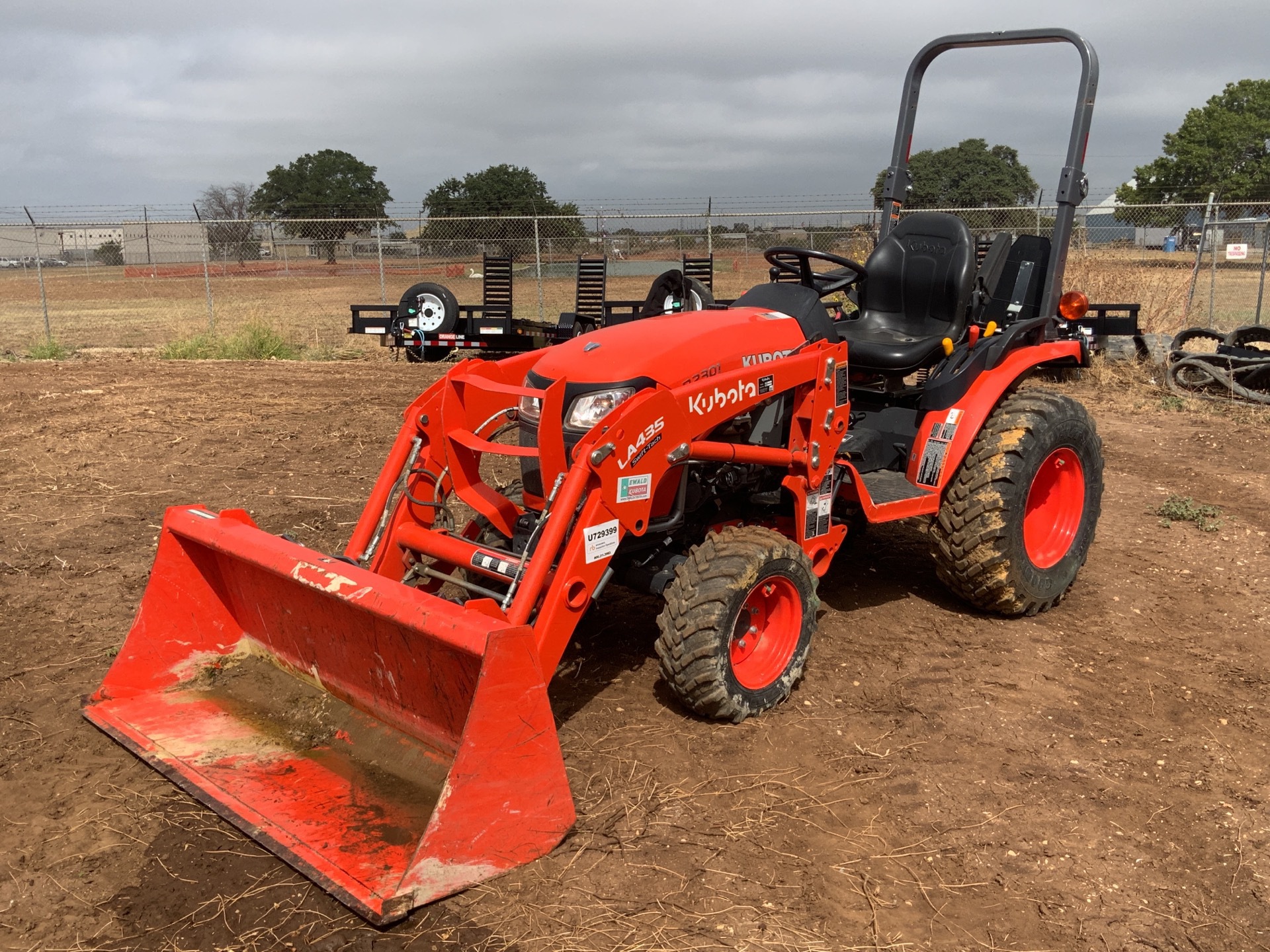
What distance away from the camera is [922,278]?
17.3 ft

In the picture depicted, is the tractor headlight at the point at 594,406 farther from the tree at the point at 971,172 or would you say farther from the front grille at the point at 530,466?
the tree at the point at 971,172

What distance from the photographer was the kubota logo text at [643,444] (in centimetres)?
356

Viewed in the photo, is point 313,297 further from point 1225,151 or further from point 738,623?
point 1225,151

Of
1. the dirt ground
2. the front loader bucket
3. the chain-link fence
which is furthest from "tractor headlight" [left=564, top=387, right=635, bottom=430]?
the chain-link fence

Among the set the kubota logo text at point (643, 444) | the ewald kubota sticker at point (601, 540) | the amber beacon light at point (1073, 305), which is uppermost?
the amber beacon light at point (1073, 305)

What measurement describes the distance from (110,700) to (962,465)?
3777 millimetres

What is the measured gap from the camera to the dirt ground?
292cm

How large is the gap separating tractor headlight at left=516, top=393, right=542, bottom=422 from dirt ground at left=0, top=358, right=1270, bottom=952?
3.74 feet

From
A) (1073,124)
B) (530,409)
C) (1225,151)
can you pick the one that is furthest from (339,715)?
(1225,151)

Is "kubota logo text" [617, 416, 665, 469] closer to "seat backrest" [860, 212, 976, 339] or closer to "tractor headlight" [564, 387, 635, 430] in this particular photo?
"tractor headlight" [564, 387, 635, 430]

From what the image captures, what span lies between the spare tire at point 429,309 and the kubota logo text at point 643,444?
36.1ft

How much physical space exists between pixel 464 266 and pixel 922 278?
25592mm

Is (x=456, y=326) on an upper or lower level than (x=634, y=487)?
lower

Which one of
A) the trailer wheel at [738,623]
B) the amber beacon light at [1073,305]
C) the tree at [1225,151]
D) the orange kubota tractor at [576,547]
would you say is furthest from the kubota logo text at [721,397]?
the tree at [1225,151]
